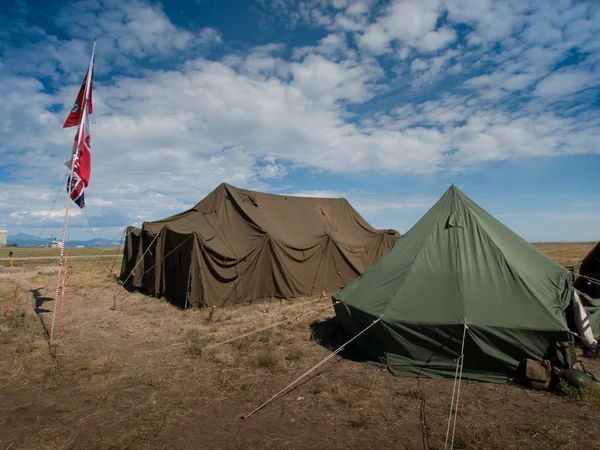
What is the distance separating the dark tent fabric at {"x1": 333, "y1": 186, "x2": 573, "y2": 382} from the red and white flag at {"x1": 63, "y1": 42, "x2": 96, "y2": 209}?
643 cm

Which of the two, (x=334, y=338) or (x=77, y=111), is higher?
(x=77, y=111)

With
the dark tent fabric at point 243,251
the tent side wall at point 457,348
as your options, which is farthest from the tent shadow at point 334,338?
the dark tent fabric at point 243,251

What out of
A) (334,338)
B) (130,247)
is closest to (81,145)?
(334,338)

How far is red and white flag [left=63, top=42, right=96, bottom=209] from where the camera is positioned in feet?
27.3

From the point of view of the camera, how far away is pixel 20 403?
489 centimetres

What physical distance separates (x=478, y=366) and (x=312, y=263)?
8448mm

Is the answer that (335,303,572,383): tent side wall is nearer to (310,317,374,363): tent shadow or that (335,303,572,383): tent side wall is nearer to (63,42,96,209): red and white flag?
(310,317,374,363): tent shadow

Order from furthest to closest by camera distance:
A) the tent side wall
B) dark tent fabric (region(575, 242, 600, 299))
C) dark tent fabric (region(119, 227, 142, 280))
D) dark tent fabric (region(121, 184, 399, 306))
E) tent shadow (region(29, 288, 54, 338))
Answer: dark tent fabric (region(119, 227, 142, 280)) < dark tent fabric (region(121, 184, 399, 306)) < tent shadow (region(29, 288, 54, 338)) < dark tent fabric (region(575, 242, 600, 299)) < the tent side wall

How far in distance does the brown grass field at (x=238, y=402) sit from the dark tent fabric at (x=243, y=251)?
340 centimetres

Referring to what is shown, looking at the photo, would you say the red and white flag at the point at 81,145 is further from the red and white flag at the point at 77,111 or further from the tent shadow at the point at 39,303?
the tent shadow at the point at 39,303

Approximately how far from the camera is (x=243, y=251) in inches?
468

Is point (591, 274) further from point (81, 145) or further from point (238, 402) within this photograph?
point (81, 145)

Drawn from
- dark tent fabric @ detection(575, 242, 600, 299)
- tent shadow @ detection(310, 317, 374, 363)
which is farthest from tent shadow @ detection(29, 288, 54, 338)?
dark tent fabric @ detection(575, 242, 600, 299)

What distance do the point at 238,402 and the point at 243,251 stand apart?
7158mm
